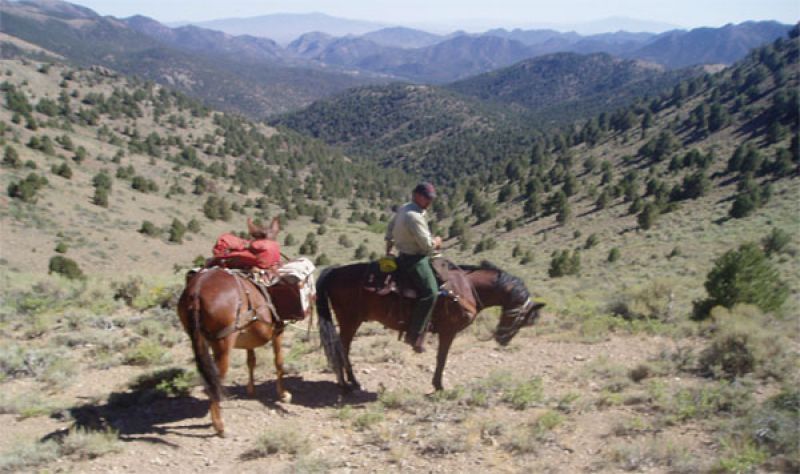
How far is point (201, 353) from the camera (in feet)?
17.3

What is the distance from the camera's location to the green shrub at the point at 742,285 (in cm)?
977

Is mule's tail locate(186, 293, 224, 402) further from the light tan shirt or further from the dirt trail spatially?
the light tan shirt

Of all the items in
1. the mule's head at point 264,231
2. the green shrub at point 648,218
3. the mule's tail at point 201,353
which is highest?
the mule's head at point 264,231

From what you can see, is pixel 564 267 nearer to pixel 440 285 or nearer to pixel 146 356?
pixel 440 285

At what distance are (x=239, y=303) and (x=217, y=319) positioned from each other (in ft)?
1.18

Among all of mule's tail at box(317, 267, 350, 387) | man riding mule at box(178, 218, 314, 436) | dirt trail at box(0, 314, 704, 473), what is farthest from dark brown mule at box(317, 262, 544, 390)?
dirt trail at box(0, 314, 704, 473)

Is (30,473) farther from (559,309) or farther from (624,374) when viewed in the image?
(559,309)

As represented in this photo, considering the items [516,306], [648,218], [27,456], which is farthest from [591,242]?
[27,456]

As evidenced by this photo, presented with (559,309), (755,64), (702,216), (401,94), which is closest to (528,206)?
(702,216)

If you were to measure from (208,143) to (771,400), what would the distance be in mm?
90153

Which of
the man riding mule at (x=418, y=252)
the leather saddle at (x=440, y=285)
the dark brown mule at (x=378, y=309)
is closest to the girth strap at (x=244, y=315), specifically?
the dark brown mule at (x=378, y=309)

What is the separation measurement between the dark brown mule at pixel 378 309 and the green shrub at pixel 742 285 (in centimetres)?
556

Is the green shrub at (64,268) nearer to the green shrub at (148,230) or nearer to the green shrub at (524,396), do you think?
the green shrub at (148,230)

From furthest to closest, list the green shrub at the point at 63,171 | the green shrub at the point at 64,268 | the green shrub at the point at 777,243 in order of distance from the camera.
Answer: the green shrub at the point at 63,171 → the green shrub at the point at 64,268 → the green shrub at the point at 777,243
